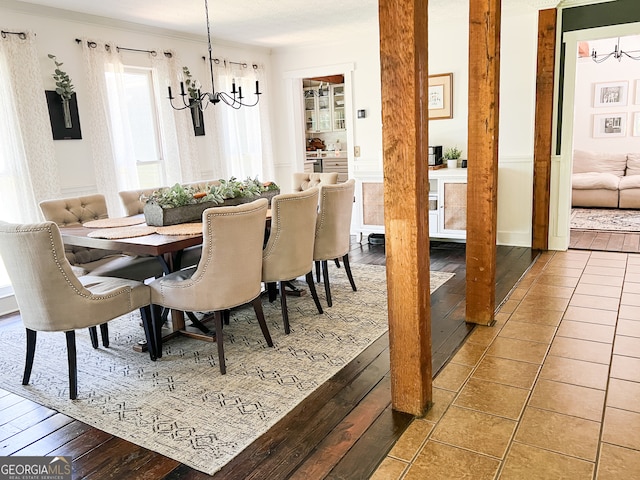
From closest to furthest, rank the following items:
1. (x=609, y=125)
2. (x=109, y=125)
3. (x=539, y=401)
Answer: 1. (x=539, y=401)
2. (x=109, y=125)
3. (x=609, y=125)

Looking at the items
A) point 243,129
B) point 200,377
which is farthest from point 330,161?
point 200,377

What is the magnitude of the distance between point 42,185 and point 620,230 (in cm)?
627

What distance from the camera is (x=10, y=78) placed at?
4.23 meters

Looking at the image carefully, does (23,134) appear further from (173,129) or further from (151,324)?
(151,324)

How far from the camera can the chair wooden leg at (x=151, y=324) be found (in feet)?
10.3

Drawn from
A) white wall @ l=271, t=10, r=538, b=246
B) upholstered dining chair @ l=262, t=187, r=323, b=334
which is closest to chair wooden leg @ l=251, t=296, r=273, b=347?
upholstered dining chair @ l=262, t=187, r=323, b=334

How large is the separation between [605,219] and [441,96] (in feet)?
9.46

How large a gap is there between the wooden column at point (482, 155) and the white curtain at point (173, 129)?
3.58 metres

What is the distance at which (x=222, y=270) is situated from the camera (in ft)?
9.50

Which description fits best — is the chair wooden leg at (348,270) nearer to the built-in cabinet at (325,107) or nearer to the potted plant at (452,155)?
the potted plant at (452,155)

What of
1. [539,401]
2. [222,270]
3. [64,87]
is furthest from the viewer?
[64,87]

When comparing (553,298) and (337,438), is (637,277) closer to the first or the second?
(553,298)

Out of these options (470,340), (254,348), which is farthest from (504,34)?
(254,348)

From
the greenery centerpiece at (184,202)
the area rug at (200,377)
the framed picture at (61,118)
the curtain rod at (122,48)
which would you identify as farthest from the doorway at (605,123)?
the framed picture at (61,118)
